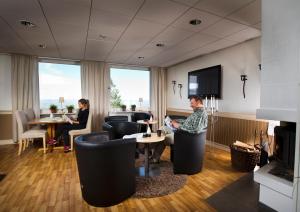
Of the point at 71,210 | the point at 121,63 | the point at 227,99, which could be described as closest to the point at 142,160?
the point at 71,210

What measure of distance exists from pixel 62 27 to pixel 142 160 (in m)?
2.90

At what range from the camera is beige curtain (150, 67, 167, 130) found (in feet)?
21.5

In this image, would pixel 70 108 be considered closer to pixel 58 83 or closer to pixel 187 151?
pixel 58 83

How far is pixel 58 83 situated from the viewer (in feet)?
17.9

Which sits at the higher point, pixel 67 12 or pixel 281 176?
pixel 67 12

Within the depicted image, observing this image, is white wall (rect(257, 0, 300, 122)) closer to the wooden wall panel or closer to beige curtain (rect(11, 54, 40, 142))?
beige curtain (rect(11, 54, 40, 142))

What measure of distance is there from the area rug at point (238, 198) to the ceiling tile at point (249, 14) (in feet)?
7.58

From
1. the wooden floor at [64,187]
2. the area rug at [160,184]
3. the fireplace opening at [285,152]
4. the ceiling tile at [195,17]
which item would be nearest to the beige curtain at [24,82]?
the wooden floor at [64,187]

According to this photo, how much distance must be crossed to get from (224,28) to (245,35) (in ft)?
2.02

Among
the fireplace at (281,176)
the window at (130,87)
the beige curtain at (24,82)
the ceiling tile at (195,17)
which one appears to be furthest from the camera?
the window at (130,87)

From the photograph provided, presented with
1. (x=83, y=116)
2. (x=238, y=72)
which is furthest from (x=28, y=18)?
(x=238, y=72)

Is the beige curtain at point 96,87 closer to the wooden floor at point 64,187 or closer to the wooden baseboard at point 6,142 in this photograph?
the wooden floor at point 64,187

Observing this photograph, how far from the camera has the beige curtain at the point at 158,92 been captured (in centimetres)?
656

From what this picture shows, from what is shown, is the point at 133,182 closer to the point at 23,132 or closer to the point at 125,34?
the point at 125,34
